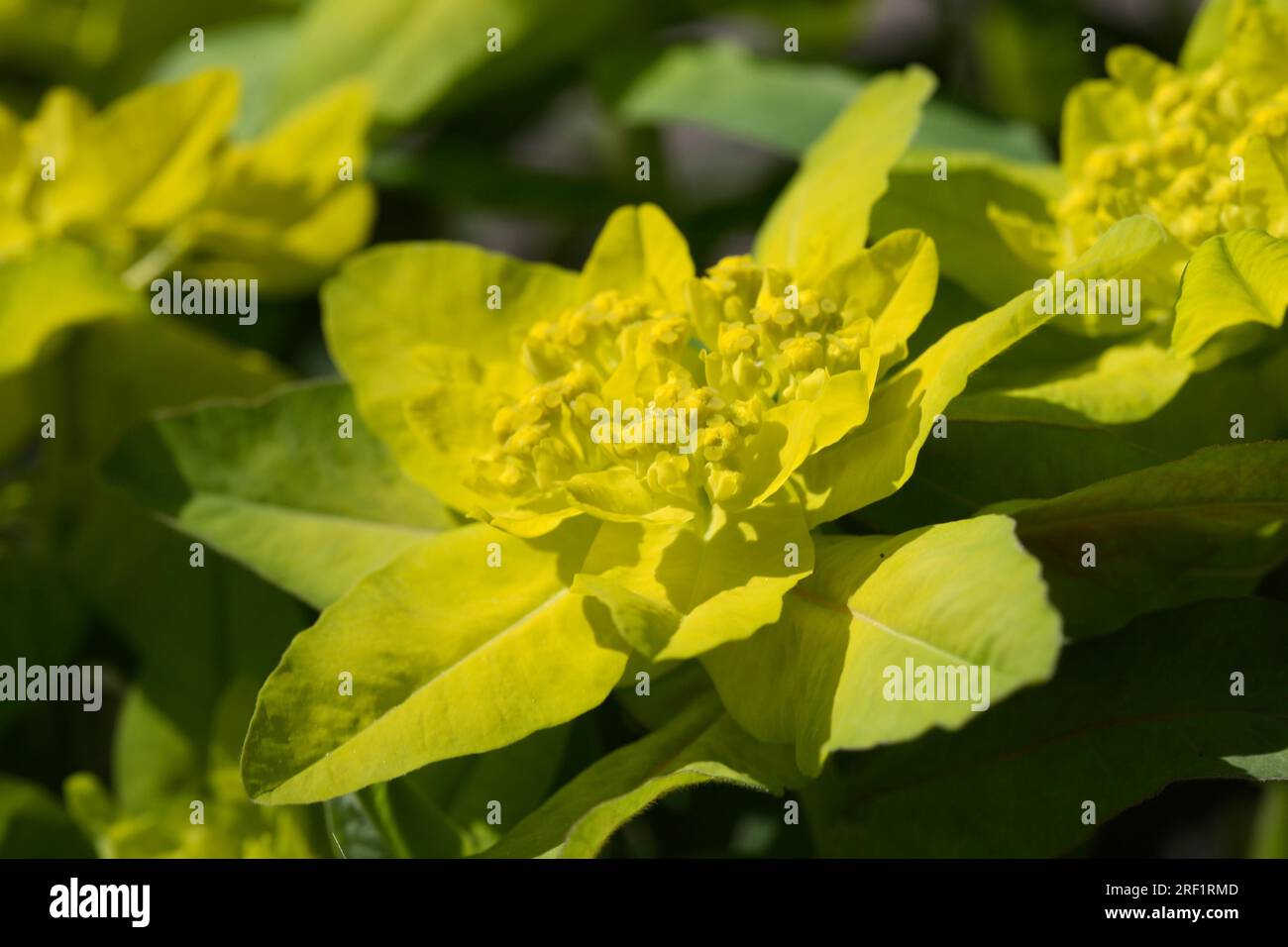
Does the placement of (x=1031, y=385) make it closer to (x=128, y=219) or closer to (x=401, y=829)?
(x=401, y=829)

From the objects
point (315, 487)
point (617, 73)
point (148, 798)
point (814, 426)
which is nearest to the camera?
point (814, 426)

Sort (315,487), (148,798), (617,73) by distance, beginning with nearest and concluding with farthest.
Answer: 1. (315,487)
2. (148,798)
3. (617,73)

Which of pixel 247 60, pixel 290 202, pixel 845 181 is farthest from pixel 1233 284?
pixel 247 60

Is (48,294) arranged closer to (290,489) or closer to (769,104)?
(290,489)


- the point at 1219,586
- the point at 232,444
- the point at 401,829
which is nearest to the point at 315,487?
the point at 232,444

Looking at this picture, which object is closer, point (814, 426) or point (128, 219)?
point (814, 426)

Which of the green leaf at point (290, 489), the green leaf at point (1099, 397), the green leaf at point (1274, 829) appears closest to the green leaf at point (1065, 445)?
the green leaf at point (1099, 397)
